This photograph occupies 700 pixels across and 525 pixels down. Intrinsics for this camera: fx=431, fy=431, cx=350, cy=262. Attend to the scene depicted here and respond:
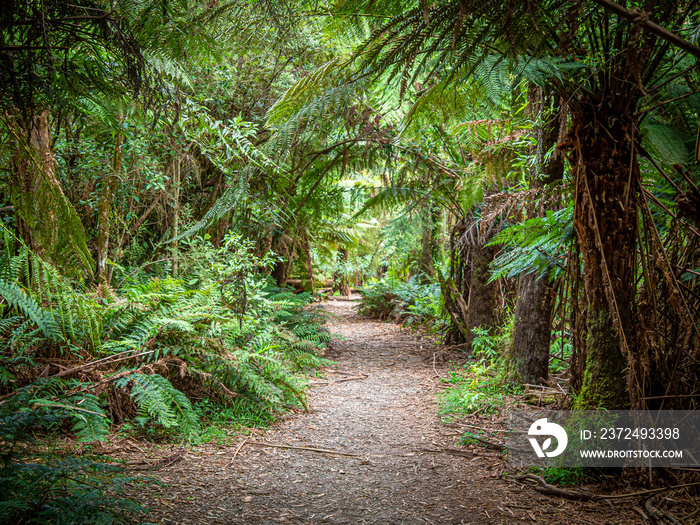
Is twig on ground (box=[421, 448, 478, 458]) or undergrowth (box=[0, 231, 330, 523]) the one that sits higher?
undergrowth (box=[0, 231, 330, 523])

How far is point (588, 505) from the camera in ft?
6.87

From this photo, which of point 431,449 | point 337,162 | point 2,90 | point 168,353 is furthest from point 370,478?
point 337,162

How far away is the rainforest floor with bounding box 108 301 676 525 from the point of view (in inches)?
83.2

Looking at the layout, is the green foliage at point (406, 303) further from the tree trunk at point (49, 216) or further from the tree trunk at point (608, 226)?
the tree trunk at point (49, 216)

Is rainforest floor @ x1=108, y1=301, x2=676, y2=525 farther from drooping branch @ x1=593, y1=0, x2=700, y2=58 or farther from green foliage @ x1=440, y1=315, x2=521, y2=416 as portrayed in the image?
drooping branch @ x1=593, y1=0, x2=700, y2=58

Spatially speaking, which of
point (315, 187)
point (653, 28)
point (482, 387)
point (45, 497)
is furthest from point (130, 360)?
point (653, 28)

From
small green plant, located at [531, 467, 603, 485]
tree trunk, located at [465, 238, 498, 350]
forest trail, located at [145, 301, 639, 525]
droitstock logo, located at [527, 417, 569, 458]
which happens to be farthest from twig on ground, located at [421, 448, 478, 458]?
tree trunk, located at [465, 238, 498, 350]

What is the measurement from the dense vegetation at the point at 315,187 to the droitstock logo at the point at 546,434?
23 centimetres

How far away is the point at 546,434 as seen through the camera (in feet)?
8.54

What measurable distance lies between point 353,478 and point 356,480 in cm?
3

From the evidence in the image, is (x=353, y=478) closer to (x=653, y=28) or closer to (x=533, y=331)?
(x=533, y=331)

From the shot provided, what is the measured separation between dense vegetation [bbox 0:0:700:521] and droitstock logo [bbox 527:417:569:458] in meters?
0.23

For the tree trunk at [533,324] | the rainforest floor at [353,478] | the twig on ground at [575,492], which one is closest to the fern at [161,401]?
the rainforest floor at [353,478]

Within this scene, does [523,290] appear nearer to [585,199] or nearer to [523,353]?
[523,353]
